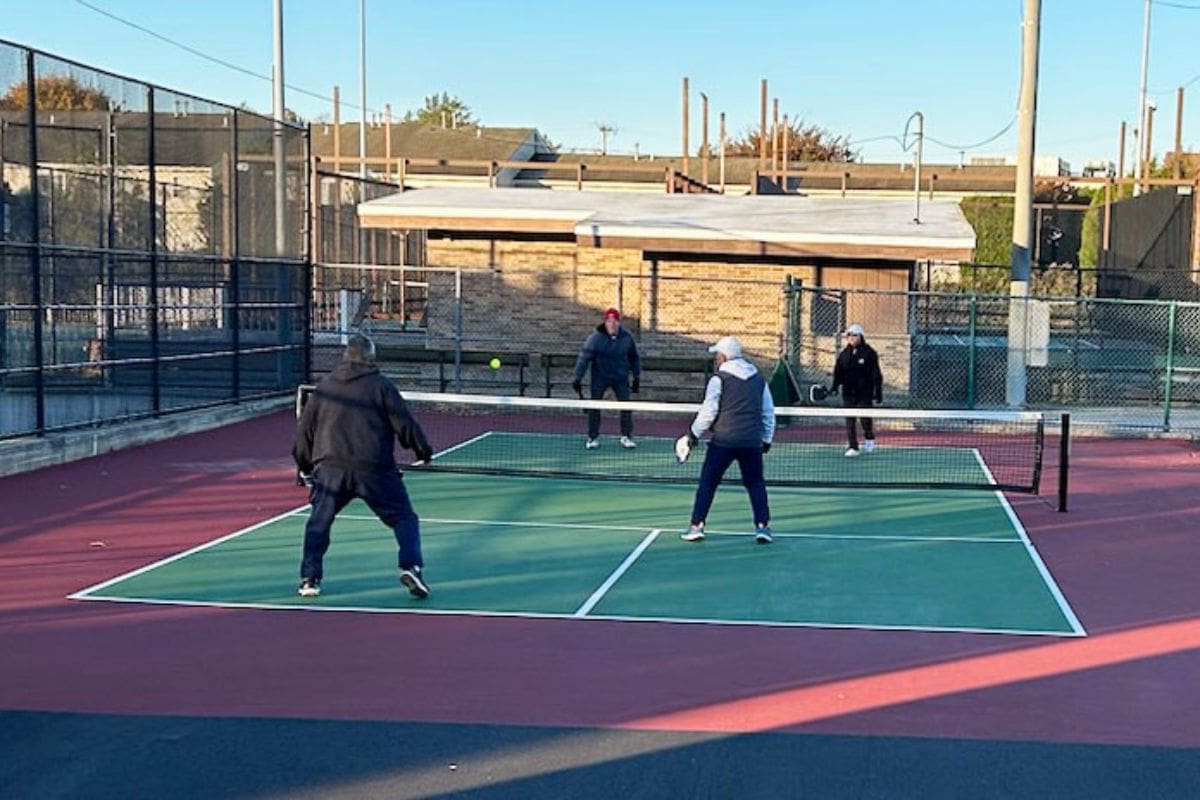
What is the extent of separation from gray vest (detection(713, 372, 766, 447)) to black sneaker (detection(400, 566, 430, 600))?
11.0ft

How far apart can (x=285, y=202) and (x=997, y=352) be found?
518 inches

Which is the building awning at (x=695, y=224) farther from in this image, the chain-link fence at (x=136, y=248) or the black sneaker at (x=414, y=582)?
the black sneaker at (x=414, y=582)

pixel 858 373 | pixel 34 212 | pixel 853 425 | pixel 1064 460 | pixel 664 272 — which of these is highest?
pixel 34 212

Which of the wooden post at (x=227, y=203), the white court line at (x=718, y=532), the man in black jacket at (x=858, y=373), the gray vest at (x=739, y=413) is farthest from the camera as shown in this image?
the wooden post at (x=227, y=203)

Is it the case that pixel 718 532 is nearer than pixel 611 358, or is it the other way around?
pixel 718 532

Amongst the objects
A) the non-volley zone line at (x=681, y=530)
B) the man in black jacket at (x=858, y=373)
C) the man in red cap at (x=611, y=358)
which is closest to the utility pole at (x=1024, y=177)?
the man in black jacket at (x=858, y=373)

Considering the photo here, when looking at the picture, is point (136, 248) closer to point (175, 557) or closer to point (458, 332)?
point (458, 332)

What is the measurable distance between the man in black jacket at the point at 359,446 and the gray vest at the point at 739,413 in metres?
3.22

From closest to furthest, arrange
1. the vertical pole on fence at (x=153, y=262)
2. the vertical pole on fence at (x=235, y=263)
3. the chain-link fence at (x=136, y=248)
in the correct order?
1. the chain-link fence at (x=136, y=248)
2. the vertical pole on fence at (x=153, y=262)
3. the vertical pole on fence at (x=235, y=263)

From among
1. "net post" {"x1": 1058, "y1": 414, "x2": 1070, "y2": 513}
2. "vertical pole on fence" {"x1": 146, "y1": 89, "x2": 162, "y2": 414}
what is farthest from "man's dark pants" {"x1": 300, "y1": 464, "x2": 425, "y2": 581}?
"vertical pole on fence" {"x1": 146, "y1": 89, "x2": 162, "y2": 414}

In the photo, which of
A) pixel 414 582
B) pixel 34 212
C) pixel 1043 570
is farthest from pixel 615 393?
pixel 414 582

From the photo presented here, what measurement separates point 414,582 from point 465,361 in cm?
1515

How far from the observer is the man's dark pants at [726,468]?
1269cm

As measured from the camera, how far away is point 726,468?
12.9m
